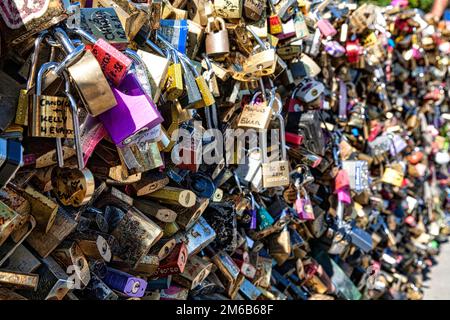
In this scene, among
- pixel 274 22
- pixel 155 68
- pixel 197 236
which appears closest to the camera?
pixel 155 68

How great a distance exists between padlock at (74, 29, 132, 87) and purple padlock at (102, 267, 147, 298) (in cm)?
65

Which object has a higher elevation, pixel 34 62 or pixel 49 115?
pixel 34 62

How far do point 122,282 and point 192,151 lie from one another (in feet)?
1.73

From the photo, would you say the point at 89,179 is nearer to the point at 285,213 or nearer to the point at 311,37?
the point at 285,213

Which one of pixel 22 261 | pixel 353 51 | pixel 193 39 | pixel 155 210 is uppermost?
pixel 193 39

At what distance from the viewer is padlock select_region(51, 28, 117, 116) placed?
4.47ft

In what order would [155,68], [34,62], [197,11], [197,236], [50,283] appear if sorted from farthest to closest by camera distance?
[197,11]
[197,236]
[155,68]
[50,283]
[34,62]

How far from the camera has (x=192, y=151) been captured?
2.01 m

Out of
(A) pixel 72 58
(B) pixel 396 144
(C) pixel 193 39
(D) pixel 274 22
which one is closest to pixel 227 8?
(C) pixel 193 39

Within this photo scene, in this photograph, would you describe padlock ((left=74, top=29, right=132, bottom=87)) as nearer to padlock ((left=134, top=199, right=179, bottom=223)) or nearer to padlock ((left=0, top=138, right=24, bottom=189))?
padlock ((left=0, top=138, right=24, bottom=189))

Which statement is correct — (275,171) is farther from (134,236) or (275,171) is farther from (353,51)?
(353,51)

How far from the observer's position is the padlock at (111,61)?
4.73ft

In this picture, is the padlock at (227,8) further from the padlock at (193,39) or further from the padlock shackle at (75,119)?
the padlock shackle at (75,119)

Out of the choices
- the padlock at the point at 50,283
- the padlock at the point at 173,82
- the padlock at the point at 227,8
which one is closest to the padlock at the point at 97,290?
the padlock at the point at 50,283
